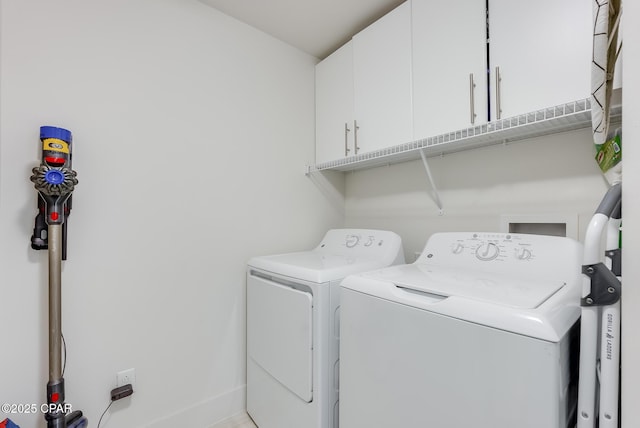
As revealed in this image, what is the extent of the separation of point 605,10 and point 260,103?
5.66 ft

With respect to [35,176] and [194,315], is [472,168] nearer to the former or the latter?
[194,315]

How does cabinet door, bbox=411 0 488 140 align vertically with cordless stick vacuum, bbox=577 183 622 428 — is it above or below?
above

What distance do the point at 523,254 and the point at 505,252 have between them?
64 mm

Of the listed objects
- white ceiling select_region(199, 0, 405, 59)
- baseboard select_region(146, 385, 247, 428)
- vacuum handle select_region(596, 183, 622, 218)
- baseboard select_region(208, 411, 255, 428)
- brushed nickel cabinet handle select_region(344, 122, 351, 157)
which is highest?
white ceiling select_region(199, 0, 405, 59)

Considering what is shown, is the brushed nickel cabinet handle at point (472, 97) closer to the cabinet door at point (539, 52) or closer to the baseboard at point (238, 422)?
the cabinet door at point (539, 52)

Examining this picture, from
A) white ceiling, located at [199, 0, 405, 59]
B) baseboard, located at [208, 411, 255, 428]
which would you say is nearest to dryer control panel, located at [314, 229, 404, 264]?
baseboard, located at [208, 411, 255, 428]

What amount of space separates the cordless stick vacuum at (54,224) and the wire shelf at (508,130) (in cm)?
149

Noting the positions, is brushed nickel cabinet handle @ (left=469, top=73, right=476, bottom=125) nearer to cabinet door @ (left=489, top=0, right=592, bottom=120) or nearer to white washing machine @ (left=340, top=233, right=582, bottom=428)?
cabinet door @ (left=489, top=0, right=592, bottom=120)

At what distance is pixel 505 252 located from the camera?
121 cm

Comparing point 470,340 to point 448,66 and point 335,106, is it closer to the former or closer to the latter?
point 448,66

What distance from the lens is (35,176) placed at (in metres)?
1.10

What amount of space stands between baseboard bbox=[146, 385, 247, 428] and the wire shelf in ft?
5.63

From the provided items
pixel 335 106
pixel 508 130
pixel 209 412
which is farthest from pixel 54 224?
pixel 508 130

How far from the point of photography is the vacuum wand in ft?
3.66
